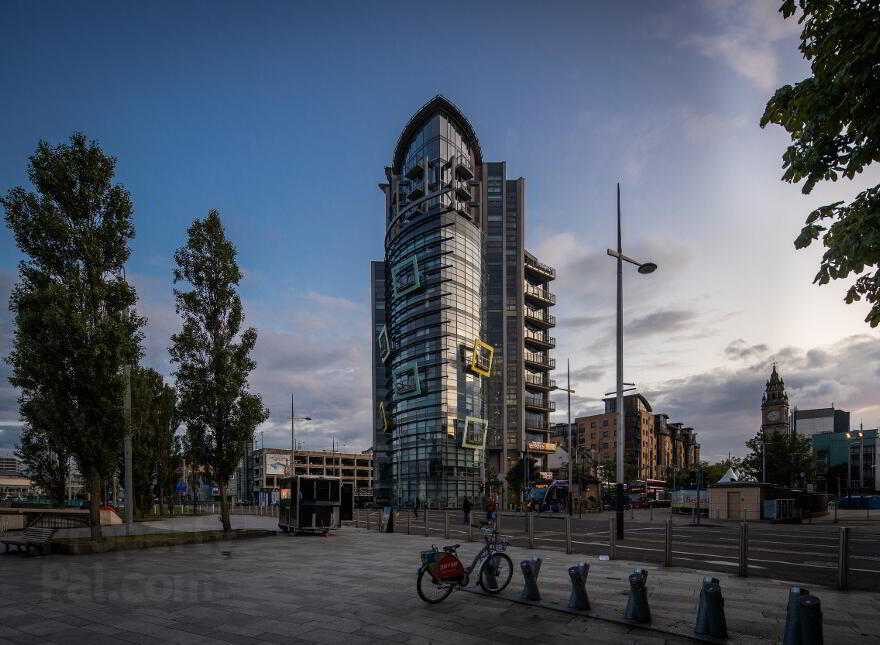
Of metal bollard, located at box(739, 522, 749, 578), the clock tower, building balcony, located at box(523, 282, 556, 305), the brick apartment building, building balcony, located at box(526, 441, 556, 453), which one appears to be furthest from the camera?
the clock tower

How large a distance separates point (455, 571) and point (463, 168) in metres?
74.7

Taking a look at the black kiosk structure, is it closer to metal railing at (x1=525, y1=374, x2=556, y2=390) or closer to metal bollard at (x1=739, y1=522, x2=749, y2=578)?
metal bollard at (x1=739, y1=522, x2=749, y2=578)

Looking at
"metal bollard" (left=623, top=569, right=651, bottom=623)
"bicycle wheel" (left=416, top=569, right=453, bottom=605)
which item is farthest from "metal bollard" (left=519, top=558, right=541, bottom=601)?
"metal bollard" (left=623, top=569, right=651, bottom=623)

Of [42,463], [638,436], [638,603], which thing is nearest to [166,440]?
[42,463]

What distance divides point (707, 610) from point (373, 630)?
4.13 m

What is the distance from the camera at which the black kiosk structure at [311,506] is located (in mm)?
22219

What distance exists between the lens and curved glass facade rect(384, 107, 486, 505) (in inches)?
2697

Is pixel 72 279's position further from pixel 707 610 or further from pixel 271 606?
pixel 707 610

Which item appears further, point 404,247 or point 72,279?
point 404,247

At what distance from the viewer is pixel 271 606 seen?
8.38 m

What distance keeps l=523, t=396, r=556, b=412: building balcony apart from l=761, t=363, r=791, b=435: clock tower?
230 ft

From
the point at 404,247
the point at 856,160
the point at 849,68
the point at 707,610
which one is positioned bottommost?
the point at 707,610

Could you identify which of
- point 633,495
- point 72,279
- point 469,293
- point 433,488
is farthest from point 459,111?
point 72,279

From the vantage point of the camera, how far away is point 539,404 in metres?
88.4
